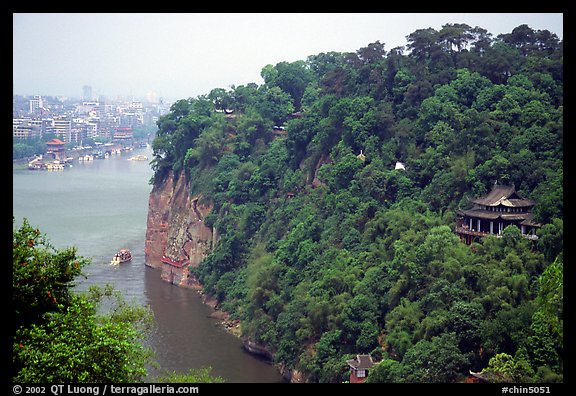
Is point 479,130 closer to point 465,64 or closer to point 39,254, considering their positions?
point 465,64

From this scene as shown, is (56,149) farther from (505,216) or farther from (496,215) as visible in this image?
(505,216)

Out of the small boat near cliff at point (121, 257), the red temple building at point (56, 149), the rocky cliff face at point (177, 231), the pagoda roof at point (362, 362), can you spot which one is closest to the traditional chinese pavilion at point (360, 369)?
the pagoda roof at point (362, 362)

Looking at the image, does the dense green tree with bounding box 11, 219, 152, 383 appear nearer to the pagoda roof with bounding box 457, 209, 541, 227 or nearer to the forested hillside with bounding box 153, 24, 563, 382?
the forested hillside with bounding box 153, 24, 563, 382

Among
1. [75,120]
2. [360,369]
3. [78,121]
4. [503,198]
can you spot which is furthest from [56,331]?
[75,120]

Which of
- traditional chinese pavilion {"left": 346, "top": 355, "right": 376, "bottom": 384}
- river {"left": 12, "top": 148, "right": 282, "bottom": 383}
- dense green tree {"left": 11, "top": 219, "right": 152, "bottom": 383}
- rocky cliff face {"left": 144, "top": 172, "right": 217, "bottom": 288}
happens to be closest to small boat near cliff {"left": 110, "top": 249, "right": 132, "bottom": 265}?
river {"left": 12, "top": 148, "right": 282, "bottom": 383}

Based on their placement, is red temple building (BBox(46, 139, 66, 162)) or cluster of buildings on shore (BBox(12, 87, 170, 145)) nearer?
red temple building (BBox(46, 139, 66, 162))
